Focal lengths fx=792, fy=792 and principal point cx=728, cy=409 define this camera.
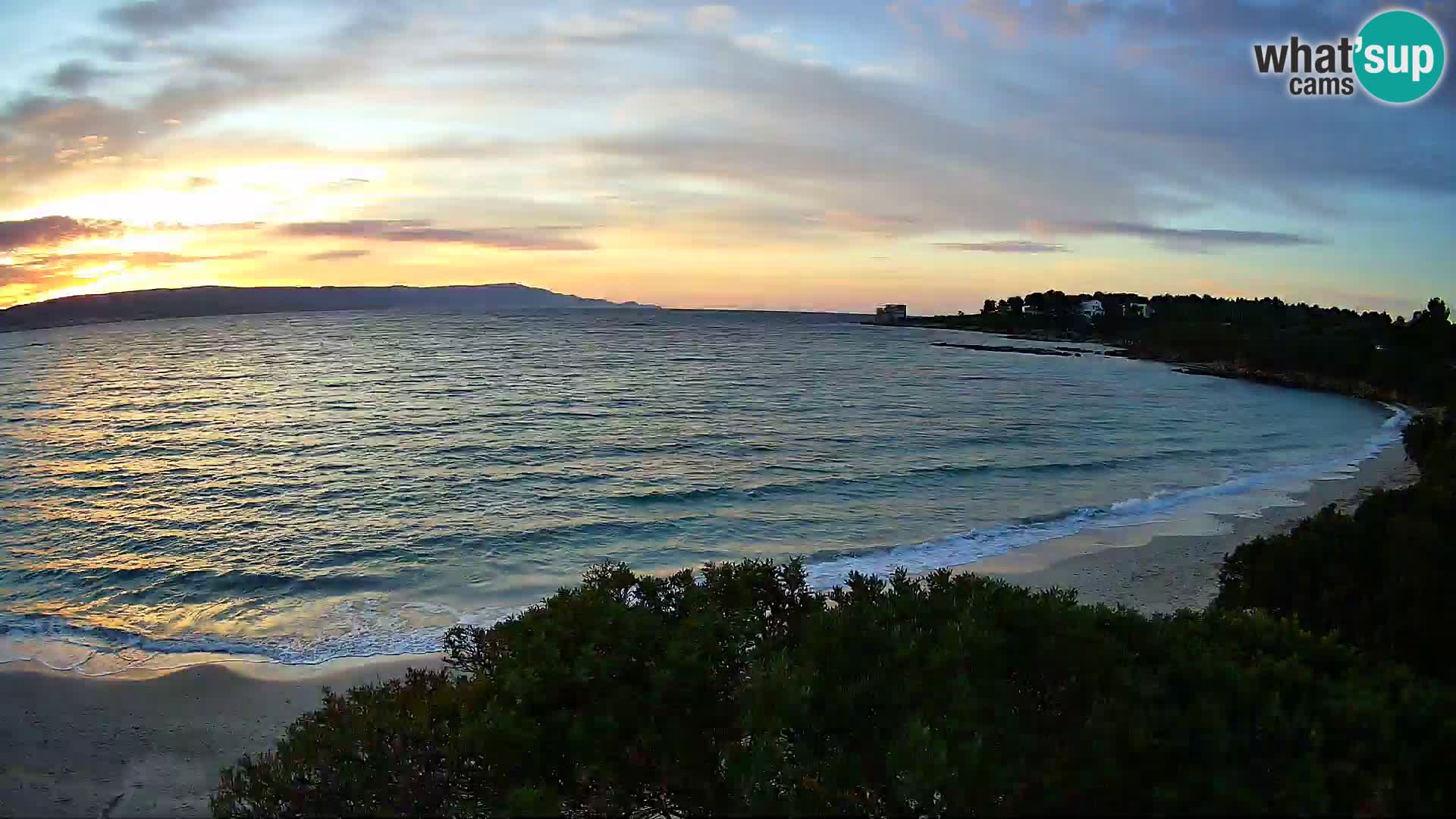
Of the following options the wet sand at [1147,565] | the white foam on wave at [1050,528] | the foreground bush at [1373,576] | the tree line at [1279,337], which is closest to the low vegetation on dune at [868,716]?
the foreground bush at [1373,576]

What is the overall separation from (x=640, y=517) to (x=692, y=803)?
1429cm

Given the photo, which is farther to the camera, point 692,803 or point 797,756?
point 692,803

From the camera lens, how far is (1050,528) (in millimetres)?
18750

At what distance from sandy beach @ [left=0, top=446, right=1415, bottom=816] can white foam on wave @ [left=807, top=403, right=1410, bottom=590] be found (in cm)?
269

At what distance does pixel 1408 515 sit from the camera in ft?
28.0

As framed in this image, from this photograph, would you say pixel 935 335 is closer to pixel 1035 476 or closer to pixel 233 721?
pixel 1035 476

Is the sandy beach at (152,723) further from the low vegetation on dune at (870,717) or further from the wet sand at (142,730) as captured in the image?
the low vegetation on dune at (870,717)

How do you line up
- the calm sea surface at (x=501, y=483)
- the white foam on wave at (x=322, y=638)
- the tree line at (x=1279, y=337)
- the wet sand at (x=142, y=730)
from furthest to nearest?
the tree line at (x=1279, y=337) < the calm sea surface at (x=501, y=483) < the white foam on wave at (x=322, y=638) < the wet sand at (x=142, y=730)

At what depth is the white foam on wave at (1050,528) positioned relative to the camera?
51.6 feet

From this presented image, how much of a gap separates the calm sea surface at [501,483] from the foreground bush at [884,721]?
7553mm

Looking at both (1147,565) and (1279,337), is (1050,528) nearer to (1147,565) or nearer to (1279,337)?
(1147,565)

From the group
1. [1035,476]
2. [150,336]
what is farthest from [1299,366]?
[150,336]

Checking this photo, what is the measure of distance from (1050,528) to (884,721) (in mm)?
15643

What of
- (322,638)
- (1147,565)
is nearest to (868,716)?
(322,638)
